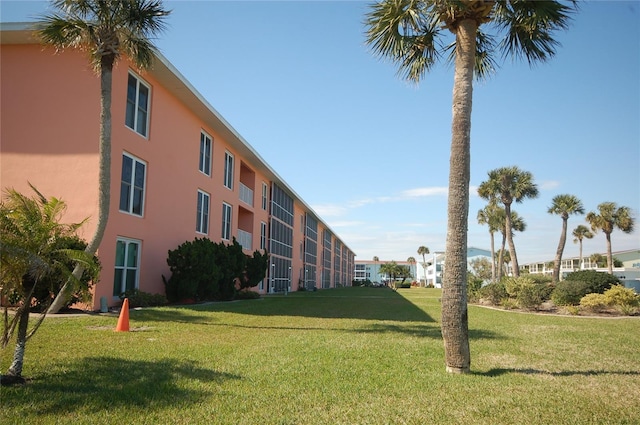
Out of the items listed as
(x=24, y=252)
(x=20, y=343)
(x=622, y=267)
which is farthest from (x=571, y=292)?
(x=622, y=267)

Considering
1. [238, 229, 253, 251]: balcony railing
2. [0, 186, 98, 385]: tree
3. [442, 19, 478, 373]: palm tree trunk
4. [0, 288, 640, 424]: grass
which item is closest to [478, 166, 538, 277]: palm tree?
[238, 229, 253, 251]: balcony railing

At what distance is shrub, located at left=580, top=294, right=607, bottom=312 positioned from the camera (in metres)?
19.8

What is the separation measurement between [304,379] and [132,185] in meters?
12.6

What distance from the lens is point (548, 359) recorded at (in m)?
8.85

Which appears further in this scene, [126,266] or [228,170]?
[228,170]

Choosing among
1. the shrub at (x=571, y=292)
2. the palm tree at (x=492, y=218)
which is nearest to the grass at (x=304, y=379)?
the shrub at (x=571, y=292)

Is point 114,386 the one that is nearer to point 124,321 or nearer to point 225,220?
point 124,321

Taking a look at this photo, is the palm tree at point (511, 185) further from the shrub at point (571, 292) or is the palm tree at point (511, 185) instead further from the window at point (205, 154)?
the window at point (205, 154)

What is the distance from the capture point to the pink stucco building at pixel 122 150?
1505 cm

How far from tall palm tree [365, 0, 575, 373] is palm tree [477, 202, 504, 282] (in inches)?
1783

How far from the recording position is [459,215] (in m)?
7.50

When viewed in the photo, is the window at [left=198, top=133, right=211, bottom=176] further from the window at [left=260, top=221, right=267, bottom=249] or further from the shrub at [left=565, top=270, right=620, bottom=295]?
the shrub at [left=565, top=270, right=620, bottom=295]

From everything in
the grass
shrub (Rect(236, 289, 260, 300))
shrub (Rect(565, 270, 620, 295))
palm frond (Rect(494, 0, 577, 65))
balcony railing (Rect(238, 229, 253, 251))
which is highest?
palm frond (Rect(494, 0, 577, 65))

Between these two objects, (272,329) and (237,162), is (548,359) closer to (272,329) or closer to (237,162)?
(272,329)
